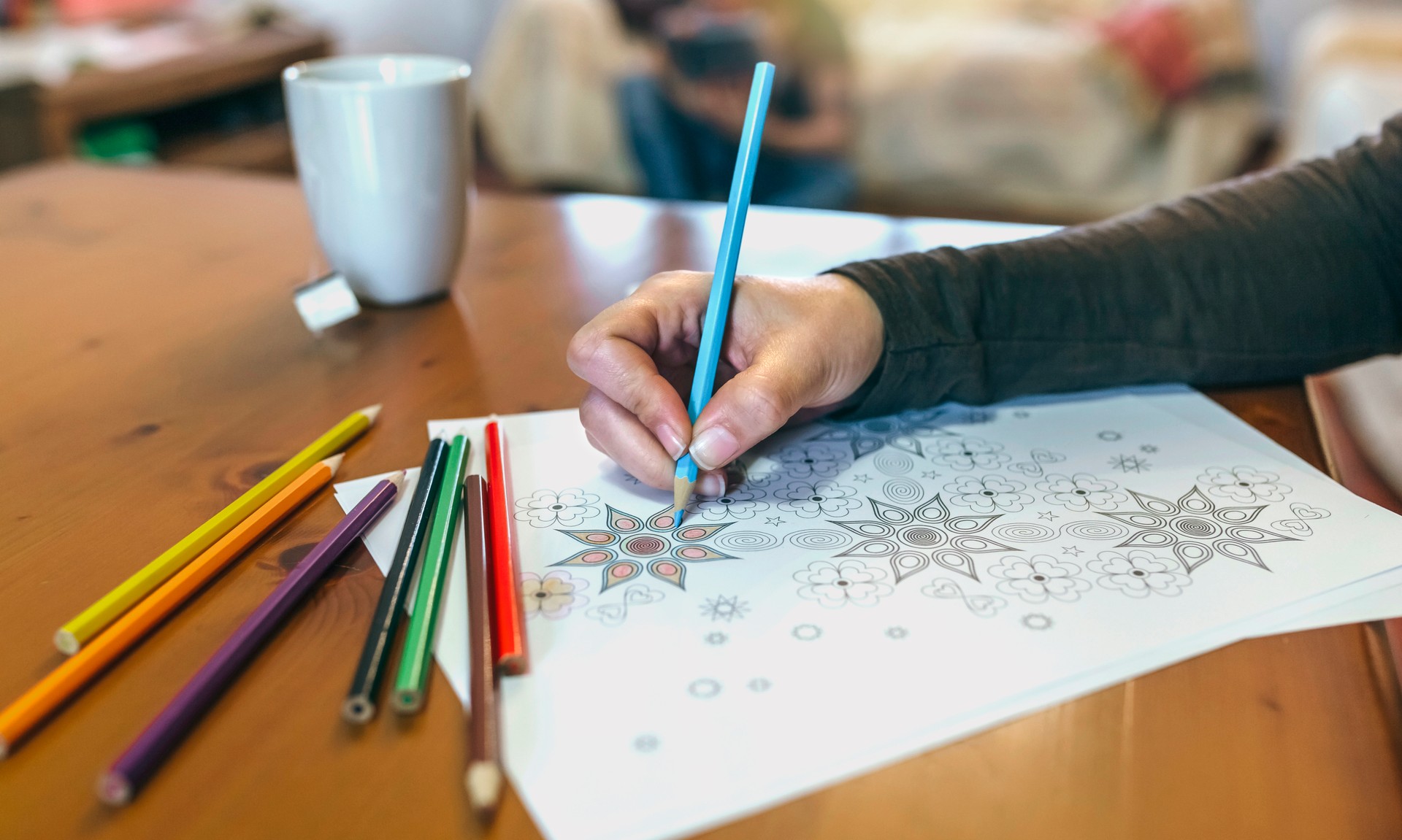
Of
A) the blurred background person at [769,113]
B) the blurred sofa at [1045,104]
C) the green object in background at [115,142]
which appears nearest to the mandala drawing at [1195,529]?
the blurred background person at [769,113]

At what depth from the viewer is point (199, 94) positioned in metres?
2.43

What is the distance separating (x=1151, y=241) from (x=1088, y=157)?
184 centimetres

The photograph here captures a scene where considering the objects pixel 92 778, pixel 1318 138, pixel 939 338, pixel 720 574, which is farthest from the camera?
pixel 1318 138

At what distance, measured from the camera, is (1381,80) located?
158 cm

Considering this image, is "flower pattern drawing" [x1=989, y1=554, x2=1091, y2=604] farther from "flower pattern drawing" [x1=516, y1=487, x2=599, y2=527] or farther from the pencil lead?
the pencil lead

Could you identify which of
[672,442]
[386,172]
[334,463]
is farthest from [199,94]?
[672,442]

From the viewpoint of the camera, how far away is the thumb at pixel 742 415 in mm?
446

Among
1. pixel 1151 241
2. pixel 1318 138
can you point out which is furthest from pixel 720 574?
pixel 1318 138

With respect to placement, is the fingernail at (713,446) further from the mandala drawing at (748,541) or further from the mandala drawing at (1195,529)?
the mandala drawing at (1195,529)

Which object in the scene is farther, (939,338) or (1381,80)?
(1381,80)

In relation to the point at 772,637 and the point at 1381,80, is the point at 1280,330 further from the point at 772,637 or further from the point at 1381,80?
the point at 1381,80

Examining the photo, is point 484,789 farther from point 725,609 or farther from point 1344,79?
point 1344,79

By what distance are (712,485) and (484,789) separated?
208mm

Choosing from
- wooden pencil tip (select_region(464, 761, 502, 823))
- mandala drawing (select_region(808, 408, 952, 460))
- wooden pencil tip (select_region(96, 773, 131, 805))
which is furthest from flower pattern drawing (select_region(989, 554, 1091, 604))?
wooden pencil tip (select_region(96, 773, 131, 805))
